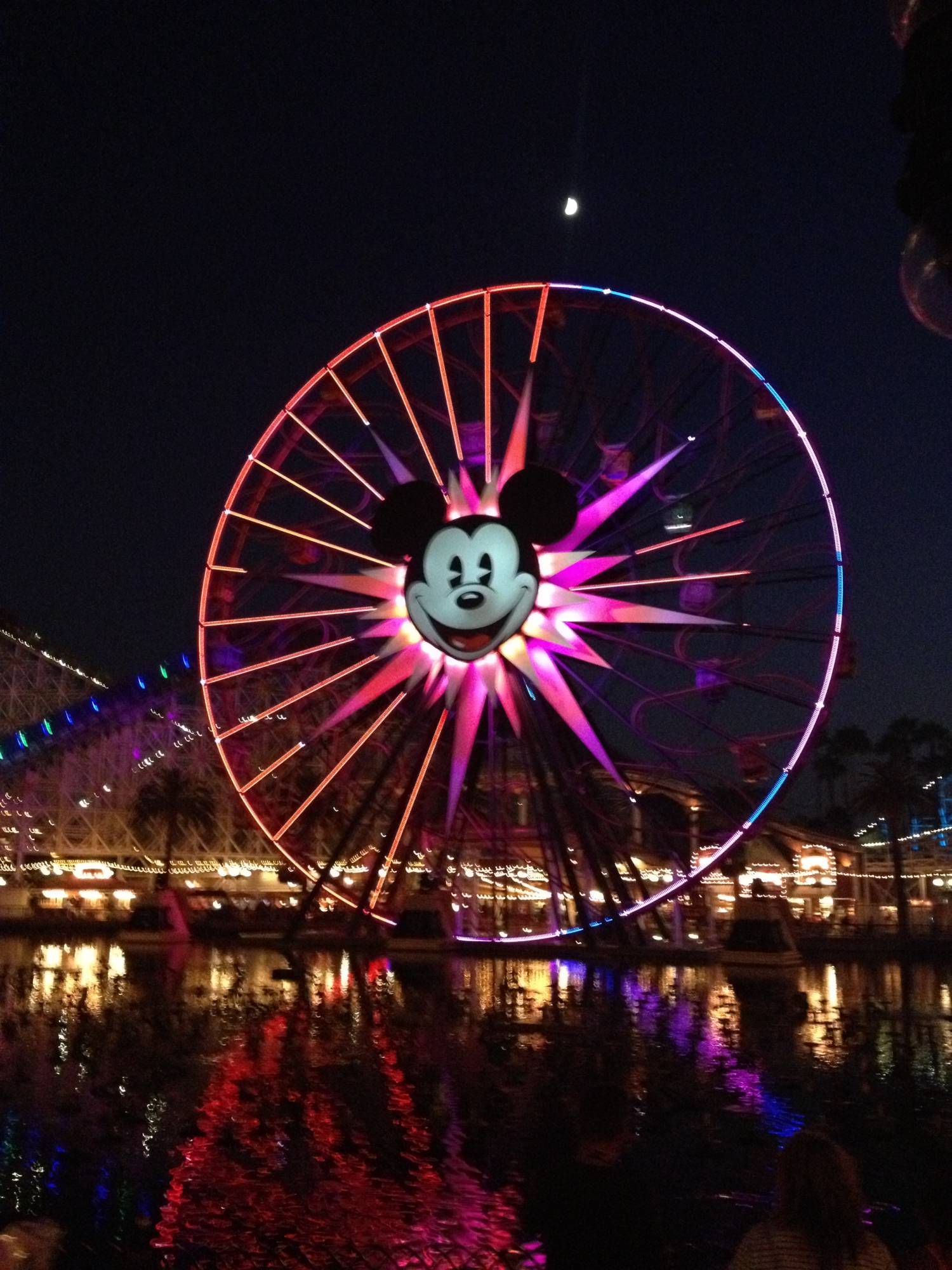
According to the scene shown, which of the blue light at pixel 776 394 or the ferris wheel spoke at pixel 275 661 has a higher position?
the blue light at pixel 776 394

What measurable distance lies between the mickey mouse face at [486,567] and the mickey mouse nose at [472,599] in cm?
1

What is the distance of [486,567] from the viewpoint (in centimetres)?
2347

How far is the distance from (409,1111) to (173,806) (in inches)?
1919

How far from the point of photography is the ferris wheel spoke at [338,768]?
83.8 ft

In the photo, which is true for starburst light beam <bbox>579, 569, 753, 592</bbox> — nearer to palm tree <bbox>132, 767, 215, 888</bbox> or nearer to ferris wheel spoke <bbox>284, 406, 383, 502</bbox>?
ferris wheel spoke <bbox>284, 406, 383, 502</bbox>

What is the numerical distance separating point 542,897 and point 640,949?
15.5 m

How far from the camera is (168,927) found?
37.8 metres

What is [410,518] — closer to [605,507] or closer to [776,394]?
[605,507]

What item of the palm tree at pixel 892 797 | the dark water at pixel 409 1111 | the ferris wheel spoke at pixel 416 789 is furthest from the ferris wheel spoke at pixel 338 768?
the palm tree at pixel 892 797

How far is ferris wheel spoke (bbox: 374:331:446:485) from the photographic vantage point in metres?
26.7

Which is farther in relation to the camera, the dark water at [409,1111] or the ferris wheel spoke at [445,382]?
the ferris wheel spoke at [445,382]

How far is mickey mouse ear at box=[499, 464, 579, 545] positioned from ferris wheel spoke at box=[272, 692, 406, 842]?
4.51 metres

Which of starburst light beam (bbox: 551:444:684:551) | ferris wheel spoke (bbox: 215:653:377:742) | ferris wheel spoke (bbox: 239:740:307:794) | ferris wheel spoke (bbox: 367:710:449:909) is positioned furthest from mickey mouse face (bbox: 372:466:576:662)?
ferris wheel spoke (bbox: 239:740:307:794)

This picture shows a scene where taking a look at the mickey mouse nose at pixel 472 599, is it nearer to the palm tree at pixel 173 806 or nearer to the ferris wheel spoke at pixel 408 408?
the ferris wheel spoke at pixel 408 408
